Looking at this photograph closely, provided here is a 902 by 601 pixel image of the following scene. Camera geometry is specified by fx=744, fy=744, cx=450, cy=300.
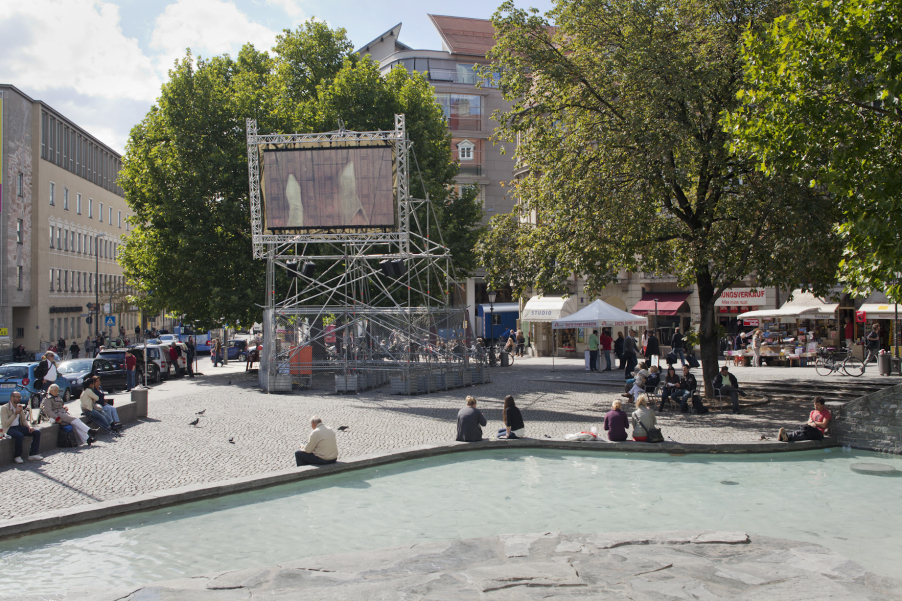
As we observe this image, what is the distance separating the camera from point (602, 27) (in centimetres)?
1950

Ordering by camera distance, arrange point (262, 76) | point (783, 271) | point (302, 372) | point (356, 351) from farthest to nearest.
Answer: point (262, 76) < point (302, 372) < point (356, 351) < point (783, 271)

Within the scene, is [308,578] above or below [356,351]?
below

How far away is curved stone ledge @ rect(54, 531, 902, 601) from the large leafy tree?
82.9ft

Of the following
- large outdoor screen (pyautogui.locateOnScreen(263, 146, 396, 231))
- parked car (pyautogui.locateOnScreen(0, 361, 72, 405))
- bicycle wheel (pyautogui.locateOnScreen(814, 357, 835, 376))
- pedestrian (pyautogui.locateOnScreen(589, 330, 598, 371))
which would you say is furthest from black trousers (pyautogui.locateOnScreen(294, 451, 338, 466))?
pedestrian (pyautogui.locateOnScreen(589, 330, 598, 371))

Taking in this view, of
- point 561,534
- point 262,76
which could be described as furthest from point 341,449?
point 262,76

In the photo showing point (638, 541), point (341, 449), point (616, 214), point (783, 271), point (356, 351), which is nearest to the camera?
point (638, 541)

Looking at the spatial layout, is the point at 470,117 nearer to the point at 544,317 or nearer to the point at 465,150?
the point at 465,150

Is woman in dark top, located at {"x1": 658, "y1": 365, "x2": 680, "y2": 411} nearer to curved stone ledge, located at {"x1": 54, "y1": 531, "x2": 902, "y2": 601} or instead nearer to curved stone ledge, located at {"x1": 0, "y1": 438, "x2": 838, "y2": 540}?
curved stone ledge, located at {"x1": 0, "y1": 438, "x2": 838, "y2": 540}

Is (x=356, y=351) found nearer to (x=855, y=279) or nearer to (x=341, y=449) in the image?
(x=341, y=449)

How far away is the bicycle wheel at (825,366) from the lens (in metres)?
25.6

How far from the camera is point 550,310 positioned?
3681 centimetres

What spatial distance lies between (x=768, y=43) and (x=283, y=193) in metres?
16.0

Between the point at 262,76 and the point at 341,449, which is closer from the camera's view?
the point at 341,449

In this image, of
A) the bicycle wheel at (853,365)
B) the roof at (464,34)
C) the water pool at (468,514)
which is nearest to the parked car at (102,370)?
the water pool at (468,514)
